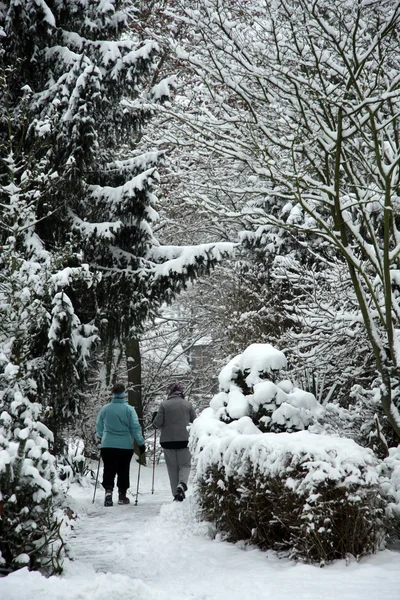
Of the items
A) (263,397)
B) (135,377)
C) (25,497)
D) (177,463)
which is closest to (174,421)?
(177,463)

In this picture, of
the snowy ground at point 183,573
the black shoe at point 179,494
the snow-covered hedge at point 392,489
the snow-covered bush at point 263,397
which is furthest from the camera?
the black shoe at point 179,494

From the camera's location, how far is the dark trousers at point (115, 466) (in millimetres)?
9242

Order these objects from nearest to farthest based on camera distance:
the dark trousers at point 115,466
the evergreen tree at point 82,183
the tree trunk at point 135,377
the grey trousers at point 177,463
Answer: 1. the evergreen tree at point 82,183
2. the dark trousers at point 115,466
3. the grey trousers at point 177,463
4. the tree trunk at point 135,377

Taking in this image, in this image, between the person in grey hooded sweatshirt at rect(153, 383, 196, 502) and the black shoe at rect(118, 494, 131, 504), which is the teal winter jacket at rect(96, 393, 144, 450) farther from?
the black shoe at rect(118, 494, 131, 504)

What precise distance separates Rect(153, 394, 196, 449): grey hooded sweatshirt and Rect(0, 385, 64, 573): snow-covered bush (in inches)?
165

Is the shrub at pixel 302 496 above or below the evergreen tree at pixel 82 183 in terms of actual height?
below

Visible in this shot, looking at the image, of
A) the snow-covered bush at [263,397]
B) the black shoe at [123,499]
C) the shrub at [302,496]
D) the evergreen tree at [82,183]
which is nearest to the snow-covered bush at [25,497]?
the shrub at [302,496]

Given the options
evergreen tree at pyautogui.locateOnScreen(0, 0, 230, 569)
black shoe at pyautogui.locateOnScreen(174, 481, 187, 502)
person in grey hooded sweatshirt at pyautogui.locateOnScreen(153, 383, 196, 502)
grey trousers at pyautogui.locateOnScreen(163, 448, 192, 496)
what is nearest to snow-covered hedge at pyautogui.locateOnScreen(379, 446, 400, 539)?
black shoe at pyautogui.locateOnScreen(174, 481, 187, 502)

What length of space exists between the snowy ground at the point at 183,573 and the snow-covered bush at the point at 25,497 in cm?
29

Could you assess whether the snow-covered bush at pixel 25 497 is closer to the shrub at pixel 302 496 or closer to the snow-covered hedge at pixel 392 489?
the shrub at pixel 302 496

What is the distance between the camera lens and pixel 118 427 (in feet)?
30.8

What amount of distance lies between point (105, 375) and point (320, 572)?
11.1 metres

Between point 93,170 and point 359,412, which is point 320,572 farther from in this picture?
point 93,170

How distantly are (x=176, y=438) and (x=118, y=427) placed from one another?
92cm
